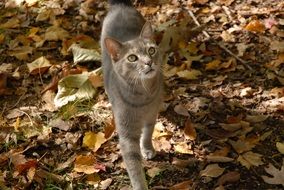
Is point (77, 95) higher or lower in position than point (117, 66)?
lower

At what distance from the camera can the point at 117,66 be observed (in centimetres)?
272

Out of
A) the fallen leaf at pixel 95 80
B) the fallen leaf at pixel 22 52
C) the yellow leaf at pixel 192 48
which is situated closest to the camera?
the fallen leaf at pixel 95 80

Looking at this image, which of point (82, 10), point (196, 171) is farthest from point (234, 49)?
point (82, 10)

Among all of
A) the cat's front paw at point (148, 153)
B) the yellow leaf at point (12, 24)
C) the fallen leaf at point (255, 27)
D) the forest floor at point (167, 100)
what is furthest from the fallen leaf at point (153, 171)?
the yellow leaf at point (12, 24)

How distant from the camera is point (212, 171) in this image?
2.89 metres

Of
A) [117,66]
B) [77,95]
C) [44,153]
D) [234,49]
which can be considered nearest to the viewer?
[117,66]

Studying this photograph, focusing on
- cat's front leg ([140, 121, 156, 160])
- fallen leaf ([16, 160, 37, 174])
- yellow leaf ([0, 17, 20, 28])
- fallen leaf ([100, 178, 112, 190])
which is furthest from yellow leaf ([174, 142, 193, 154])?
yellow leaf ([0, 17, 20, 28])

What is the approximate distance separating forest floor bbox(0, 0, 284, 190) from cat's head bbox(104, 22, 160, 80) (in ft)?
2.35

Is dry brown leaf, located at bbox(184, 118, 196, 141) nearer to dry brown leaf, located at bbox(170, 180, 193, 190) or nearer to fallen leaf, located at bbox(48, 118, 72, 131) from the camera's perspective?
dry brown leaf, located at bbox(170, 180, 193, 190)

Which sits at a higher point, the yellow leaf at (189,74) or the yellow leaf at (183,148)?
the yellow leaf at (189,74)

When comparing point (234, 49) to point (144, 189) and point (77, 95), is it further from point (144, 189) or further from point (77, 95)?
point (144, 189)

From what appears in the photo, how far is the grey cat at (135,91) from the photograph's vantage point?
2625 millimetres

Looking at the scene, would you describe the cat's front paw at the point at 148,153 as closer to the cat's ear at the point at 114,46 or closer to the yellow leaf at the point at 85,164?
the yellow leaf at the point at 85,164

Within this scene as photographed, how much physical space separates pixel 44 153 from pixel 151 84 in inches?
39.0
